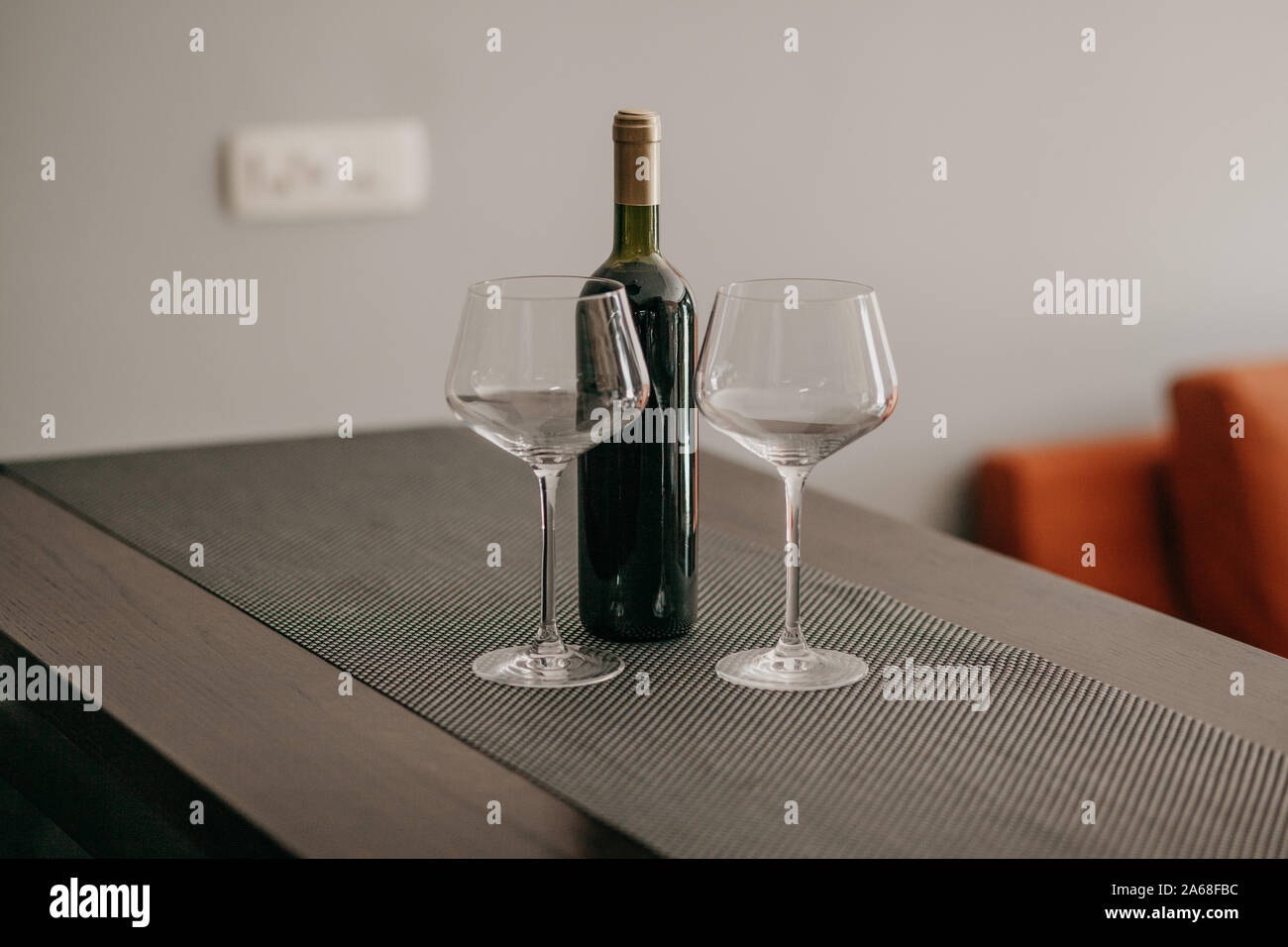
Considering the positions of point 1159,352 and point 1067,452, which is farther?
point 1159,352

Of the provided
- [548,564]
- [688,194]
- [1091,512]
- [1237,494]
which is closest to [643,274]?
[548,564]

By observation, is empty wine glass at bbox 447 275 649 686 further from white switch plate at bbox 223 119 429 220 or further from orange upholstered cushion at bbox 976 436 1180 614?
orange upholstered cushion at bbox 976 436 1180 614

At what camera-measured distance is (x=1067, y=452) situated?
2100 millimetres

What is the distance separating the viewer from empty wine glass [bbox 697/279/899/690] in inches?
29.5

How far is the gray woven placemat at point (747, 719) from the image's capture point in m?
0.63

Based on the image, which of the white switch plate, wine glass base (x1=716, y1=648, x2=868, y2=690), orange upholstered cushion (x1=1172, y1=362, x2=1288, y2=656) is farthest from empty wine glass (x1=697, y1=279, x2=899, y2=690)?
orange upholstered cushion (x1=1172, y1=362, x2=1288, y2=656)

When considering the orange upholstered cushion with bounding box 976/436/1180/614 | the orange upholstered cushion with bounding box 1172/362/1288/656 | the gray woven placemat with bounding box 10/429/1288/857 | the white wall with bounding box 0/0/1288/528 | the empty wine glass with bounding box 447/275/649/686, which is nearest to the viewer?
the gray woven placemat with bounding box 10/429/1288/857

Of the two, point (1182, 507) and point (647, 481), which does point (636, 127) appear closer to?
point (647, 481)

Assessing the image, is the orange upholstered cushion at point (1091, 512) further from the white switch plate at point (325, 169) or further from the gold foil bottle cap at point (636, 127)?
the gold foil bottle cap at point (636, 127)

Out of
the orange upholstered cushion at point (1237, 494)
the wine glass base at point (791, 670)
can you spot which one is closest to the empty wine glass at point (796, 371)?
the wine glass base at point (791, 670)

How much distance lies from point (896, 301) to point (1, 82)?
46.9 inches

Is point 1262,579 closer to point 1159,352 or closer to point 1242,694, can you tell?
point 1159,352

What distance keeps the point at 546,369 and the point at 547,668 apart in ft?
0.57
